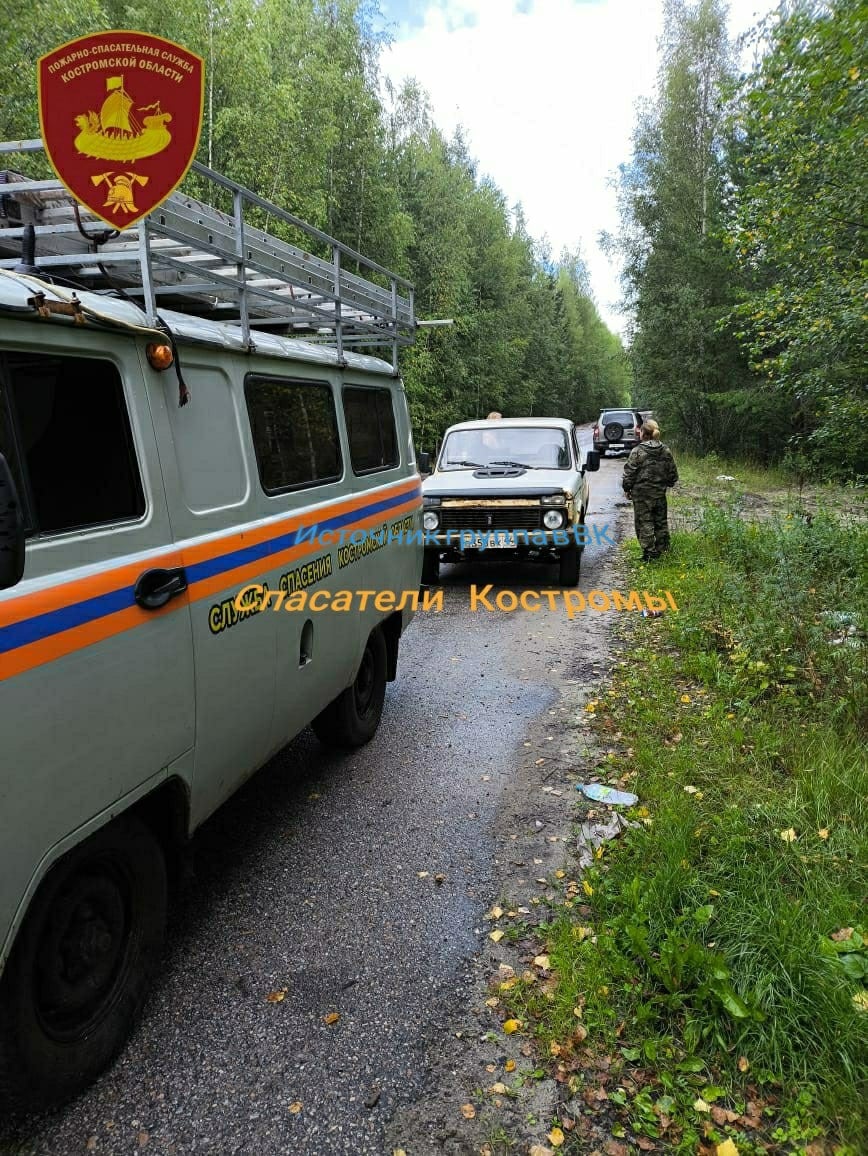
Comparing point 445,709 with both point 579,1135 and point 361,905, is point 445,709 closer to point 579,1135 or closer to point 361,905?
point 361,905

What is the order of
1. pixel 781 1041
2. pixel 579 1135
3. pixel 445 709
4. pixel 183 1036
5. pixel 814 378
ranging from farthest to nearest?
pixel 814 378 < pixel 445 709 < pixel 183 1036 < pixel 781 1041 < pixel 579 1135

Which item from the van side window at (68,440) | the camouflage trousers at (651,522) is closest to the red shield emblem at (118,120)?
the van side window at (68,440)

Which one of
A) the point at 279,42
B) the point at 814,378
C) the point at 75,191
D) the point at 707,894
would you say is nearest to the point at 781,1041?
the point at 707,894

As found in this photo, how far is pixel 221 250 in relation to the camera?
2793 mm

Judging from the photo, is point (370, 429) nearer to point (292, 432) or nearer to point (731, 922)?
point (292, 432)

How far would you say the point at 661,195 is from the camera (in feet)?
79.0

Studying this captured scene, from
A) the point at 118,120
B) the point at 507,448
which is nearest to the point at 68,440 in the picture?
the point at 118,120

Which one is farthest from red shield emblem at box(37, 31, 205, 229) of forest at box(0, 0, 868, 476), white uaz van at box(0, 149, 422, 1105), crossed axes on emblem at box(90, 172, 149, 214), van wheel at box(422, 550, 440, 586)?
van wheel at box(422, 550, 440, 586)

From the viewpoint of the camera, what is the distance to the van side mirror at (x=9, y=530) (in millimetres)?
1612

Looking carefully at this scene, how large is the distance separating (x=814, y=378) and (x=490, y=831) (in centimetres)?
945

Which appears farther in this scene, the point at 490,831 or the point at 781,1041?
the point at 490,831

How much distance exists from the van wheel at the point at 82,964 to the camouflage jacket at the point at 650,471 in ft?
25.9

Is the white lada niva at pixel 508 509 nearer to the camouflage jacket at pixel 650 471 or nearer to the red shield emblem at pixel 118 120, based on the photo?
the camouflage jacket at pixel 650 471

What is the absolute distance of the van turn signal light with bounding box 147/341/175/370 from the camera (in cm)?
241
